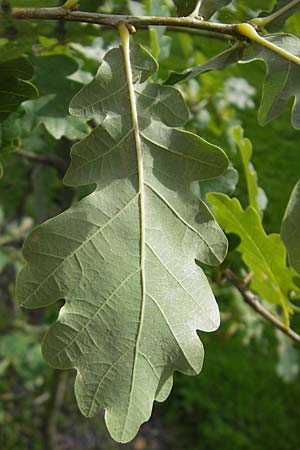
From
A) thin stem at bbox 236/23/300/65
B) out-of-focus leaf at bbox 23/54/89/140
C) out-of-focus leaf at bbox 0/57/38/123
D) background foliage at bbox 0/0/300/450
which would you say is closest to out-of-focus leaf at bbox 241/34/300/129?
thin stem at bbox 236/23/300/65

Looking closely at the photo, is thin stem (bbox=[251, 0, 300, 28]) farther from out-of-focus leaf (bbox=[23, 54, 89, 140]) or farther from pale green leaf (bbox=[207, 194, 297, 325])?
out-of-focus leaf (bbox=[23, 54, 89, 140])

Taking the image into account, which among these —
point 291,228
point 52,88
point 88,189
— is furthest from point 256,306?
point 52,88

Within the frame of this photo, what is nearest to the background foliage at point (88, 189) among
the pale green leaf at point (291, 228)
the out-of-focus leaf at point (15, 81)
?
the out-of-focus leaf at point (15, 81)

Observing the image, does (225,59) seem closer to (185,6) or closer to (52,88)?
(185,6)

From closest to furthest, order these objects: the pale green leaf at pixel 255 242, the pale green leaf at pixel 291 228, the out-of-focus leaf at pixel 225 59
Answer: the pale green leaf at pixel 291 228 < the out-of-focus leaf at pixel 225 59 < the pale green leaf at pixel 255 242

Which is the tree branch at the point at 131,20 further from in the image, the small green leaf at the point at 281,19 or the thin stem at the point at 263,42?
the small green leaf at the point at 281,19
